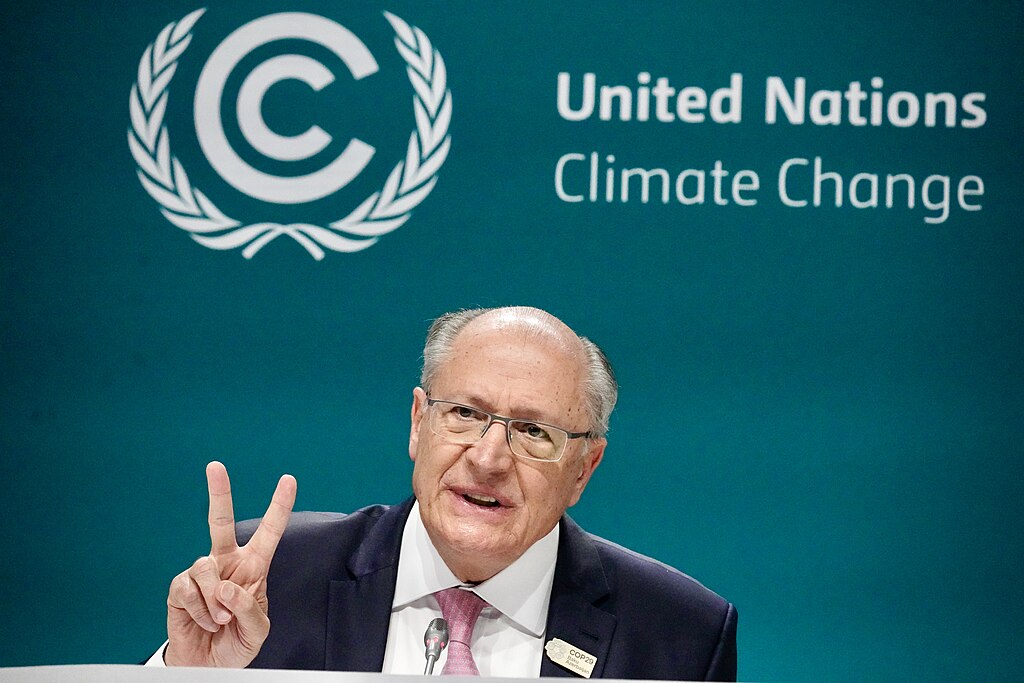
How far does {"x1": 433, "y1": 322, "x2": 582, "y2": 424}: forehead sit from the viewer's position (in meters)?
2.26

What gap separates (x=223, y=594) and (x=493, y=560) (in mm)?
600

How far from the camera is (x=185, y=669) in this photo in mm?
898

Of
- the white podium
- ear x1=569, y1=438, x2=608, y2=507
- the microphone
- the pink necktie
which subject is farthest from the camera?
ear x1=569, y1=438, x2=608, y2=507

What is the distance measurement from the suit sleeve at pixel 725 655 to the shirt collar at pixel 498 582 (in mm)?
405

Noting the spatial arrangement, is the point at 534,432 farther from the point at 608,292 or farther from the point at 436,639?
the point at 608,292

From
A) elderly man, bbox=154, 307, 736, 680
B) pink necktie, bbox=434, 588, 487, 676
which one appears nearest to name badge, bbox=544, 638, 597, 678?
elderly man, bbox=154, 307, 736, 680

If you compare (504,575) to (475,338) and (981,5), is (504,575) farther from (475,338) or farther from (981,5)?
(981,5)

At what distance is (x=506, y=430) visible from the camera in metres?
2.24

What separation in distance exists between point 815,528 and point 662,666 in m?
1.04

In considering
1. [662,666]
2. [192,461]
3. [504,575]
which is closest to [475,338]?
[504,575]

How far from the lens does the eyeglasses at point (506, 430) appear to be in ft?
7.36

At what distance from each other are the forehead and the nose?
5cm

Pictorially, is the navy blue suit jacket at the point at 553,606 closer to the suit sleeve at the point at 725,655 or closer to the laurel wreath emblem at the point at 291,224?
the suit sleeve at the point at 725,655

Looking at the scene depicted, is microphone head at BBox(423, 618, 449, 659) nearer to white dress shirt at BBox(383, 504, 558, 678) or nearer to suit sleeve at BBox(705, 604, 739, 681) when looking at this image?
white dress shirt at BBox(383, 504, 558, 678)
